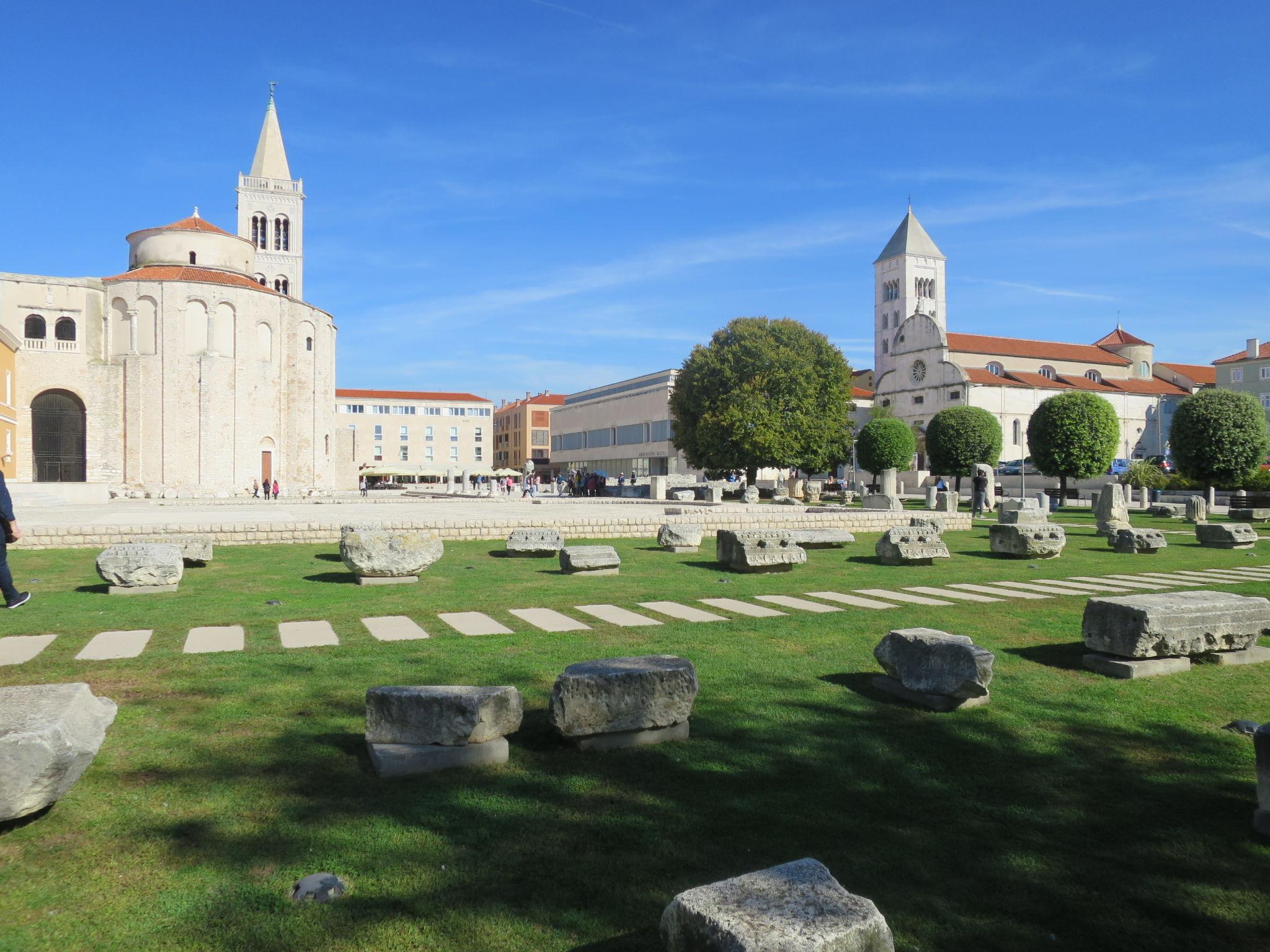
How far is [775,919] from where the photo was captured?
2.26 meters

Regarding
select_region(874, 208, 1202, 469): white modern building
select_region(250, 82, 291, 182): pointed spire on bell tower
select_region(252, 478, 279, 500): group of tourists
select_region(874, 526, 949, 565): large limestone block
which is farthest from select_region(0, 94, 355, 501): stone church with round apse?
select_region(874, 208, 1202, 469): white modern building

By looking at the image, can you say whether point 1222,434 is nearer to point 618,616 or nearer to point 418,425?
point 618,616

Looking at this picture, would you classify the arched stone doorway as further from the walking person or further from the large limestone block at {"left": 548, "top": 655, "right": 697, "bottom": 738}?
the large limestone block at {"left": 548, "top": 655, "right": 697, "bottom": 738}

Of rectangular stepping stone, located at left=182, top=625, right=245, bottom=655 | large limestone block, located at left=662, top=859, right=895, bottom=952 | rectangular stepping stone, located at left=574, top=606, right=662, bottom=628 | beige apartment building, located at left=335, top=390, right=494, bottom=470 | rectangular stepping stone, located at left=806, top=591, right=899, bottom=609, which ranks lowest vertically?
rectangular stepping stone, located at left=806, top=591, right=899, bottom=609

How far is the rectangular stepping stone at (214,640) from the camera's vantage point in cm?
646

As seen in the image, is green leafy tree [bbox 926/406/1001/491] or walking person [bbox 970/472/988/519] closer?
walking person [bbox 970/472/988/519]

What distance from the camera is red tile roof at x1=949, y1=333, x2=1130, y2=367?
76188 millimetres

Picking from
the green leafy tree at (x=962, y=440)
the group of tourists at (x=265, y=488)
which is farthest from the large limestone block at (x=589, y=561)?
the green leafy tree at (x=962, y=440)

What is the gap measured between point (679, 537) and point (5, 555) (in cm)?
1045

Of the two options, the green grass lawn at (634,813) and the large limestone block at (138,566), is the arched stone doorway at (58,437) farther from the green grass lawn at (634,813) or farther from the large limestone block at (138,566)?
the green grass lawn at (634,813)

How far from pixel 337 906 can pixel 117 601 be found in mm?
7791

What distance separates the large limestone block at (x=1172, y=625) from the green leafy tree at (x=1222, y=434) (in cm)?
3471

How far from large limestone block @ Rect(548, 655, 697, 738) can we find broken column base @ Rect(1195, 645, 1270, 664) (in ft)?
14.1

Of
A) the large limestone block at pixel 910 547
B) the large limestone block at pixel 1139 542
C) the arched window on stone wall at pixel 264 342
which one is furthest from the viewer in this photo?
the arched window on stone wall at pixel 264 342
